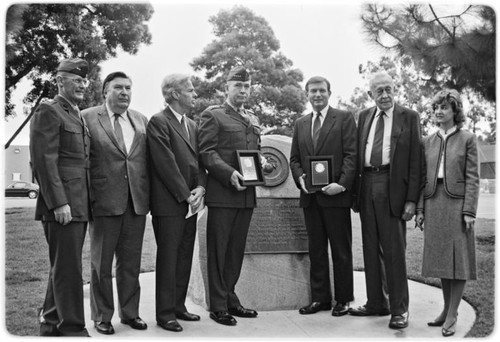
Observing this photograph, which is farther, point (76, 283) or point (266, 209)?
point (266, 209)

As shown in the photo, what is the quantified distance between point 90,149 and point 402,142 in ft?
8.34

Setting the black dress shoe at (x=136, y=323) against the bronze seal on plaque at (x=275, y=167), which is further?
the bronze seal on plaque at (x=275, y=167)

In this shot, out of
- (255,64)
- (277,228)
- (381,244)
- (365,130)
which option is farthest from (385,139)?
(255,64)

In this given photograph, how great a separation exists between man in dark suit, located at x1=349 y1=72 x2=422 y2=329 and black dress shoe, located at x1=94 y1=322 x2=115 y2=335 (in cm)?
212

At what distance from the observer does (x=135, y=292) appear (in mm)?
4438

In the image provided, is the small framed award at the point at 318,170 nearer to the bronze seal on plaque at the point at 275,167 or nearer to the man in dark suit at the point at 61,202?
the bronze seal on plaque at the point at 275,167

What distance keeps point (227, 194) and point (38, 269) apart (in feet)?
12.4

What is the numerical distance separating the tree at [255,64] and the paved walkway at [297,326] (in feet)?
46.0

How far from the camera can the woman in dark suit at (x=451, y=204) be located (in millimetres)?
4355

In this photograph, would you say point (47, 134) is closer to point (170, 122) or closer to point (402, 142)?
point (170, 122)

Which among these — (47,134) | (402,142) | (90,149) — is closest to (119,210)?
(90,149)

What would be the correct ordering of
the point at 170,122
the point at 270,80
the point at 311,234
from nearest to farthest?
the point at 170,122 < the point at 311,234 < the point at 270,80

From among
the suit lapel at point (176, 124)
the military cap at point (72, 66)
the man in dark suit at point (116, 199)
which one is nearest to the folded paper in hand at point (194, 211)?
the man in dark suit at point (116, 199)

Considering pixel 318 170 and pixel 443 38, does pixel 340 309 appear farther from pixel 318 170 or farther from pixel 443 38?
pixel 443 38
